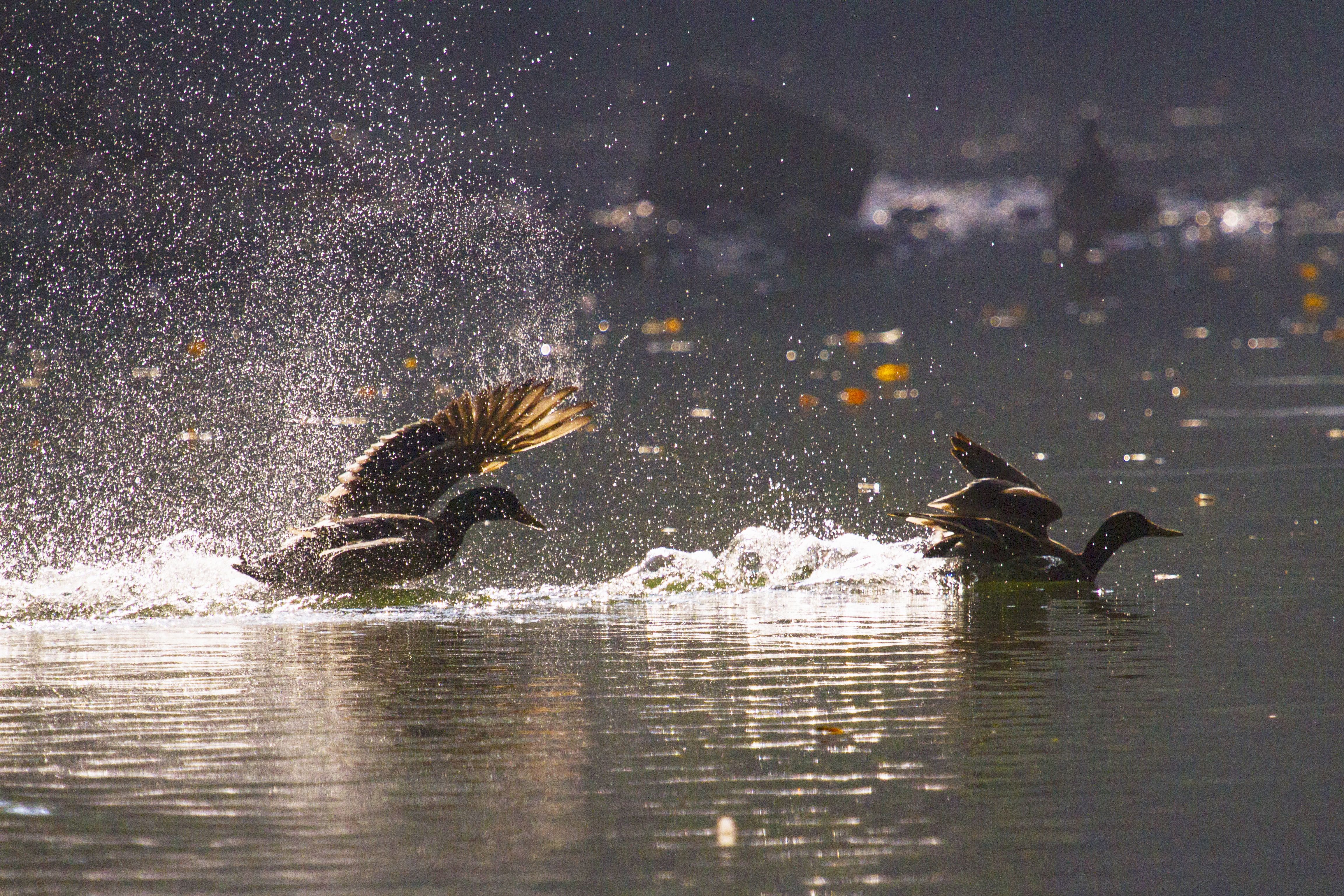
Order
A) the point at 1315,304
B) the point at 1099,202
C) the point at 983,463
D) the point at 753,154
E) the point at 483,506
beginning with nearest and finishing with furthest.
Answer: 1. the point at 483,506
2. the point at 983,463
3. the point at 1315,304
4. the point at 1099,202
5. the point at 753,154

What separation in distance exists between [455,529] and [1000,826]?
15.6 feet

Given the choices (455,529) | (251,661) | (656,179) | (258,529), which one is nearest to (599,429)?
(258,529)

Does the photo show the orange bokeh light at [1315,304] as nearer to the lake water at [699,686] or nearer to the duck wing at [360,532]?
the lake water at [699,686]

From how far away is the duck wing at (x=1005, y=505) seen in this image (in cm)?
916

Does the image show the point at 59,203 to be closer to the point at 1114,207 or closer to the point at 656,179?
the point at 656,179

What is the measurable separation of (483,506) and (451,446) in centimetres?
47

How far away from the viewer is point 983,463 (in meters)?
9.68

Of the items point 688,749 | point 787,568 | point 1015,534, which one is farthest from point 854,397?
point 688,749

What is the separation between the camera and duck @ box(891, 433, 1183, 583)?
8.94 meters

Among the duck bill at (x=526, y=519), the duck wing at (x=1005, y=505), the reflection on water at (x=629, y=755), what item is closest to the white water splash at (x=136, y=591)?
the reflection on water at (x=629, y=755)

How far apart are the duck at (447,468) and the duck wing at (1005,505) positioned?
6.36 ft

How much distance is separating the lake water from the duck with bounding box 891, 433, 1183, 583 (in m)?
0.14

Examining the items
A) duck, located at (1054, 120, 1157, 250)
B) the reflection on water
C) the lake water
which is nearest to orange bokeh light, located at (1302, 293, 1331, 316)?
the lake water

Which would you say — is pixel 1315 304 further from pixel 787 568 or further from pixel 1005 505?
pixel 787 568
